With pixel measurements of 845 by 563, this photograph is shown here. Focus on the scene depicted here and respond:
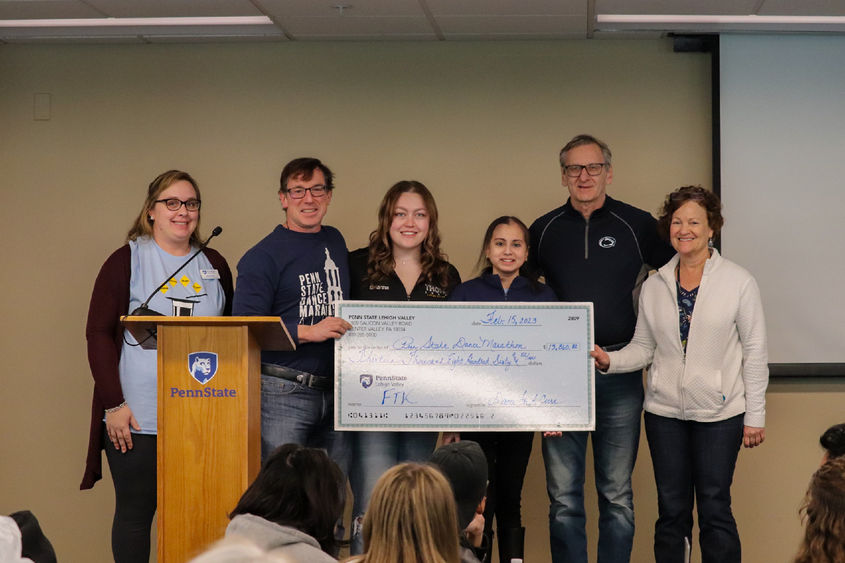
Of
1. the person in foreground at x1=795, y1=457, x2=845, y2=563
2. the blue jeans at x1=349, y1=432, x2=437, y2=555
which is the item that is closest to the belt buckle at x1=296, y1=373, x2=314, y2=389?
the blue jeans at x1=349, y1=432, x2=437, y2=555

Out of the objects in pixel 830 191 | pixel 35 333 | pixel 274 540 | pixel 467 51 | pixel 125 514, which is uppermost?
pixel 467 51

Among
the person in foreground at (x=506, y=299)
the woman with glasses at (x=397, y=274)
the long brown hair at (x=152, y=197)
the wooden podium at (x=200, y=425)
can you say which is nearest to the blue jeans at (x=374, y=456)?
the woman with glasses at (x=397, y=274)

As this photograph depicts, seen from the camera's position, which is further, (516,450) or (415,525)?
(516,450)

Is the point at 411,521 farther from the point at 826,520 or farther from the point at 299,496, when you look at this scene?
the point at 826,520

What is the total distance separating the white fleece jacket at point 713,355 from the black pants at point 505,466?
515 mm

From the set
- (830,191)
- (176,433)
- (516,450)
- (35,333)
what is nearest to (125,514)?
(176,433)

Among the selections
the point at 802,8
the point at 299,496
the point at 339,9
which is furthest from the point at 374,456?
the point at 802,8

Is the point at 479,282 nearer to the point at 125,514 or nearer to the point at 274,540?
the point at 125,514

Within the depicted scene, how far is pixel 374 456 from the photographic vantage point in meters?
4.18

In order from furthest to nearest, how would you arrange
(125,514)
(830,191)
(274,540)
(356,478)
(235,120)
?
(235,120), (830,191), (356,478), (125,514), (274,540)

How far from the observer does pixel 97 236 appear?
5547 mm

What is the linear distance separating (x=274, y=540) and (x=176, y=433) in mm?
1043

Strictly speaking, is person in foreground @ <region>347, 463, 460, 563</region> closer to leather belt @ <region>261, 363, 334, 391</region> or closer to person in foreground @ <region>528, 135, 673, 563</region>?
leather belt @ <region>261, 363, 334, 391</region>

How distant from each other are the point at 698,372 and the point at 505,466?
901 mm
